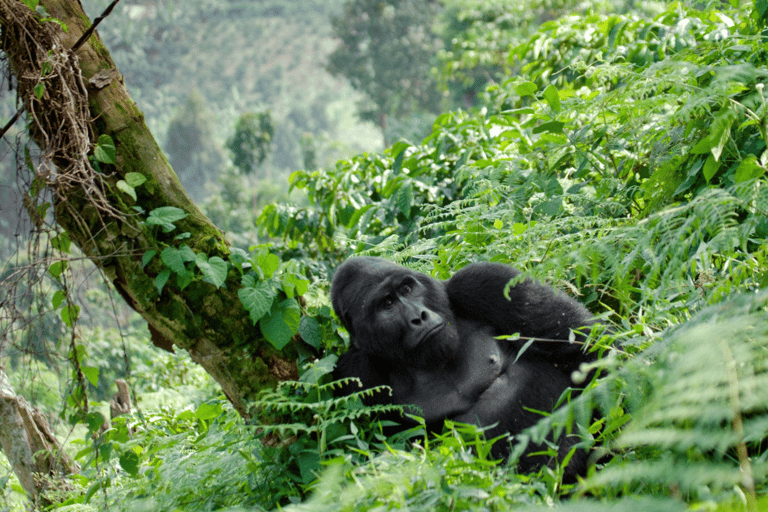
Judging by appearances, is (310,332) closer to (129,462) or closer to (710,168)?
(129,462)

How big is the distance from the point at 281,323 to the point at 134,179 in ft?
2.33

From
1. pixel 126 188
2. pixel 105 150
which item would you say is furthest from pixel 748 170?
pixel 105 150

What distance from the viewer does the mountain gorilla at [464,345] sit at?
219 cm

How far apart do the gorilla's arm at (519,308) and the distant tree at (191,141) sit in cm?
4151

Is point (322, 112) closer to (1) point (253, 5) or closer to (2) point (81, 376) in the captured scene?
(1) point (253, 5)

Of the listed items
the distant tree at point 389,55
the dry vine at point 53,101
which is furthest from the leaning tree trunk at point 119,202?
the distant tree at point 389,55

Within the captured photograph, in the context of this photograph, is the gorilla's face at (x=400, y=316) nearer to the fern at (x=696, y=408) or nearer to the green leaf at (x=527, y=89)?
the fern at (x=696, y=408)

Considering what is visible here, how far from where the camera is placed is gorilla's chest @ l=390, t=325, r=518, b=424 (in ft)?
7.41

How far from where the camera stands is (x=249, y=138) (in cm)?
1800

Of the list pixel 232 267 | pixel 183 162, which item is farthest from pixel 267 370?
pixel 183 162

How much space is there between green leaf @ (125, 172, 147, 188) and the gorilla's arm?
1.21 m

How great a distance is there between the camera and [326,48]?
213 ft

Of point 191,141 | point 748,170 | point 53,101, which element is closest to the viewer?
point 748,170

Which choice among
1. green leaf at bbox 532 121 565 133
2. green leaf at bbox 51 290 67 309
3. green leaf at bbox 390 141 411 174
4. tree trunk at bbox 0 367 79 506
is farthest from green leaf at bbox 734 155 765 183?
tree trunk at bbox 0 367 79 506
